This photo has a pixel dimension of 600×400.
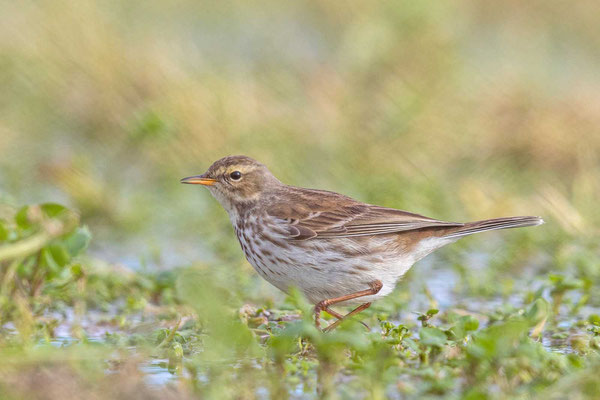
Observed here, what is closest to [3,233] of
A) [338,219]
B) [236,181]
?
[236,181]

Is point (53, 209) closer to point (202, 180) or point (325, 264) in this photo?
point (202, 180)

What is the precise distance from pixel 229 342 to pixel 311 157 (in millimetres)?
6109

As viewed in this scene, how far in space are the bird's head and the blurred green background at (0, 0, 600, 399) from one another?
0.64 metres

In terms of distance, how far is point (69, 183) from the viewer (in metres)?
9.70

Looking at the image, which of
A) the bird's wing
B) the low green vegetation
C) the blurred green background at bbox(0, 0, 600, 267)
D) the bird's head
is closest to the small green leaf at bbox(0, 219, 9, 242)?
the low green vegetation

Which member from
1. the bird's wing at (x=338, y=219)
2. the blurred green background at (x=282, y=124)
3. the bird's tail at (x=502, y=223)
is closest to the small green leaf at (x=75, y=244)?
the bird's wing at (x=338, y=219)

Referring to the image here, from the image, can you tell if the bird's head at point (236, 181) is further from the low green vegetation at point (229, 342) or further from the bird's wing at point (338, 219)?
the low green vegetation at point (229, 342)

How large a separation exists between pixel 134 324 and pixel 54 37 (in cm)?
688

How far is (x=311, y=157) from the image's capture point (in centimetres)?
1098

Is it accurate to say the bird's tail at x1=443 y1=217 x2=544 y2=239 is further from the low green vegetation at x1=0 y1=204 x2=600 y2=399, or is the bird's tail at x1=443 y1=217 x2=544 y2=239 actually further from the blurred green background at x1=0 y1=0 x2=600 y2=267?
the blurred green background at x1=0 y1=0 x2=600 y2=267

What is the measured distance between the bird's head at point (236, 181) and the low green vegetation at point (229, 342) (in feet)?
2.23

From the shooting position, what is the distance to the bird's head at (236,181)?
23.5 ft

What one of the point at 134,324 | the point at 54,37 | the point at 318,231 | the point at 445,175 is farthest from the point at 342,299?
the point at 54,37

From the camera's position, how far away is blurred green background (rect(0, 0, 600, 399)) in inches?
237
